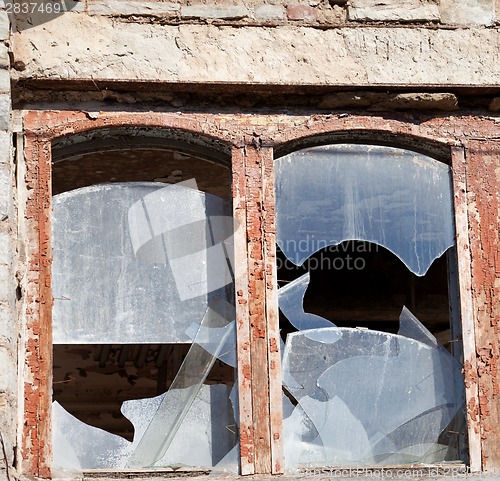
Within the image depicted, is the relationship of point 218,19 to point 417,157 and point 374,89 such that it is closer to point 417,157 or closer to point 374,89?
point 374,89

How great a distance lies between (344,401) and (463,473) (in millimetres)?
571

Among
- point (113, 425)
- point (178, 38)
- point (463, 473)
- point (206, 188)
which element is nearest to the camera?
point (463, 473)

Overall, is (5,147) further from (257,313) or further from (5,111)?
(257,313)

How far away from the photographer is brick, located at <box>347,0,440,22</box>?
5.37m

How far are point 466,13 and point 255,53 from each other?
100cm

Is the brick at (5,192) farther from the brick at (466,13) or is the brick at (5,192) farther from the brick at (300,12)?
the brick at (466,13)

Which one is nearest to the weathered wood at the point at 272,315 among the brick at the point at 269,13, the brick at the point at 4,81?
the brick at the point at 269,13

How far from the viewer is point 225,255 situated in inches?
206

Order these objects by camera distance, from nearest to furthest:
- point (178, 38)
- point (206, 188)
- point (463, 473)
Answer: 1. point (463, 473)
2. point (178, 38)
3. point (206, 188)

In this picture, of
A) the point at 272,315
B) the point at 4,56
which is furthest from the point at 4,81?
the point at 272,315

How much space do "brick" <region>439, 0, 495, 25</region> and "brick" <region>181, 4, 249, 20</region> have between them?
909mm

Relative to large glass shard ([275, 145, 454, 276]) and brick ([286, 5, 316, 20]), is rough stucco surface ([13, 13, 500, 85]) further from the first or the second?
large glass shard ([275, 145, 454, 276])

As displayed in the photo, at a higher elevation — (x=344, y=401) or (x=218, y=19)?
(x=218, y=19)

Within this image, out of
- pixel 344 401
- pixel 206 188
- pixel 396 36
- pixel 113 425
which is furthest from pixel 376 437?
pixel 113 425
